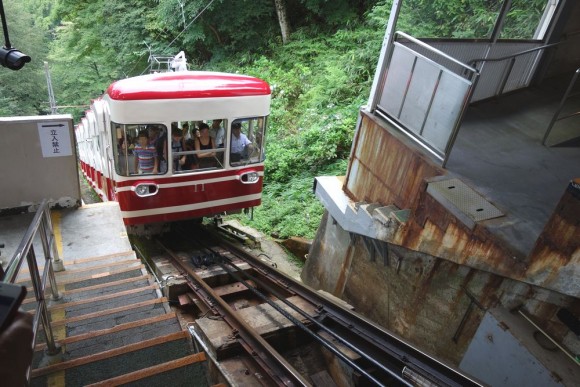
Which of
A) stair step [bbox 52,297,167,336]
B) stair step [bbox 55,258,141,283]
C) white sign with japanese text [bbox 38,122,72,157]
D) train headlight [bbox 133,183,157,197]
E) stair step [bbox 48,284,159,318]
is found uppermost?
white sign with japanese text [bbox 38,122,72,157]

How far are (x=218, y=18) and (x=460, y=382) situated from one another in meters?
18.2

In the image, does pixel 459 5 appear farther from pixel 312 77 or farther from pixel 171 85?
pixel 312 77

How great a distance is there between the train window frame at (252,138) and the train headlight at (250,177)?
0.18m

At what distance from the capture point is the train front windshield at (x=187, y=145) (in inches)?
242

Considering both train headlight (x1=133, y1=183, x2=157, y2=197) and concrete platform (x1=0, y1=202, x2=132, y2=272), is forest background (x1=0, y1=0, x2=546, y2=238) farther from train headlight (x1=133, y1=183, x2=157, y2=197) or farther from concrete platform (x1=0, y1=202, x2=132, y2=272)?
concrete platform (x1=0, y1=202, x2=132, y2=272)

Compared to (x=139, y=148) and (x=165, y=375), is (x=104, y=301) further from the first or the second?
(x=139, y=148)

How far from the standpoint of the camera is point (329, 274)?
22.6ft

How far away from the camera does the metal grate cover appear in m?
3.87

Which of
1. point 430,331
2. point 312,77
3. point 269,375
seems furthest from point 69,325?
point 312,77

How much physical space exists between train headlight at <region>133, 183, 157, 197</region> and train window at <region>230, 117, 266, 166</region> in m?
1.36

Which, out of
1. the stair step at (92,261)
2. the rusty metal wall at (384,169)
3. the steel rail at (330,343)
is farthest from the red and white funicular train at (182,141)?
the steel rail at (330,343)

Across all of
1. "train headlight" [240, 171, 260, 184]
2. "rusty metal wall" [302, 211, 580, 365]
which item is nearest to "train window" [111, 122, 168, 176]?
"train headlight" [240, 171, 260, 184]

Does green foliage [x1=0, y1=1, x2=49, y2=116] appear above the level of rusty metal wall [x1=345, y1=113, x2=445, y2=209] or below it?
below

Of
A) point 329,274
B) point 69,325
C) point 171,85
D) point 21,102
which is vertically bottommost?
point 21,102
